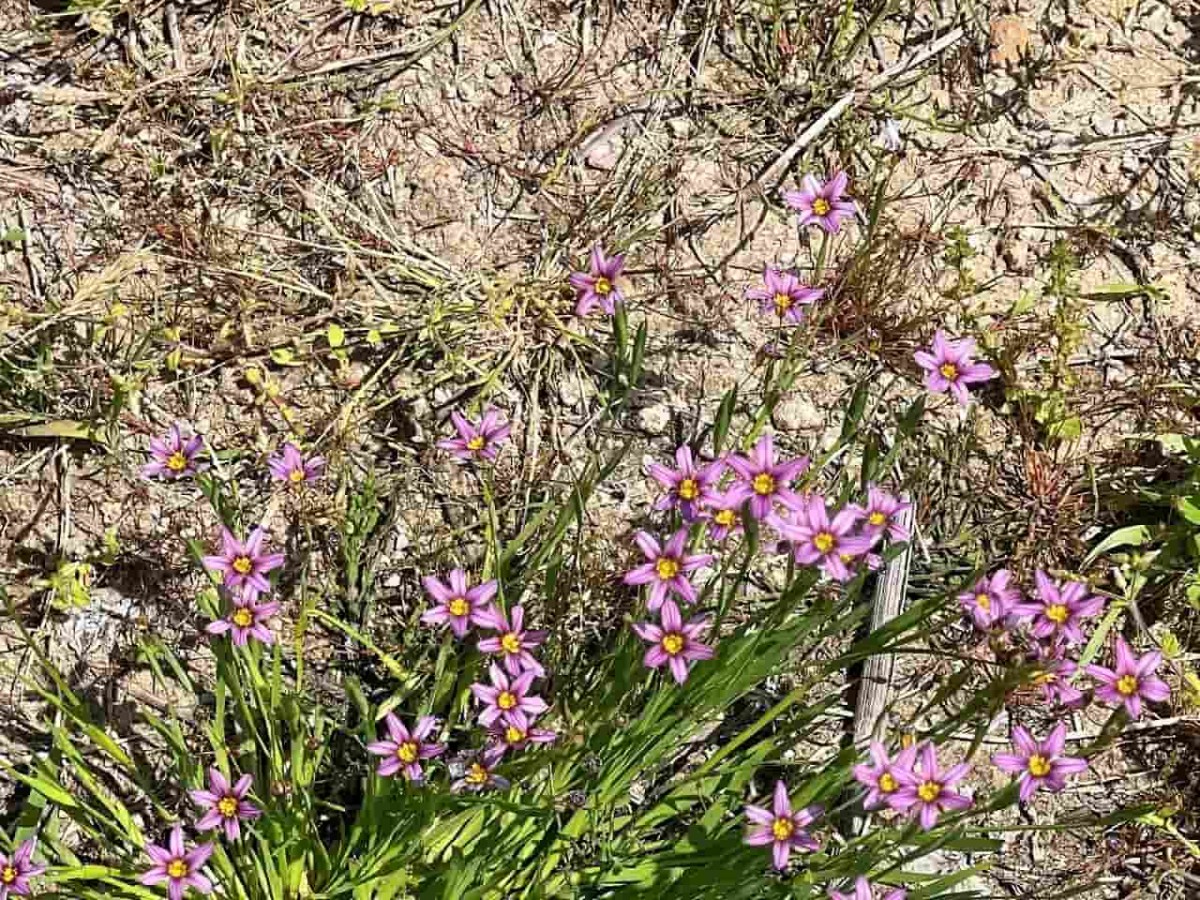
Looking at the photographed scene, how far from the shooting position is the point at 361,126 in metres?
3.52

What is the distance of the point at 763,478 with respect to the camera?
2.11 metres

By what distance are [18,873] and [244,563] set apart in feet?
1.99

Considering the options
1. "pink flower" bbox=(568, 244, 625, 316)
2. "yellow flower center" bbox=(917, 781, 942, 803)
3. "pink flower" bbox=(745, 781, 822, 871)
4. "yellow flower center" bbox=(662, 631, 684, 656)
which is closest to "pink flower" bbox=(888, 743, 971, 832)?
"yellow flower center" bbox=(917, 781, 942, 803)

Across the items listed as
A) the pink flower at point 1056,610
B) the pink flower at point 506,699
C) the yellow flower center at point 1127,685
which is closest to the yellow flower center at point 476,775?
the pink flower at point 506,699

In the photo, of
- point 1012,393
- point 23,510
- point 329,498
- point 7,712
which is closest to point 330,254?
point 329,498

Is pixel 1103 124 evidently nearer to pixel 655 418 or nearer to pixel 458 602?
pixel 655 418

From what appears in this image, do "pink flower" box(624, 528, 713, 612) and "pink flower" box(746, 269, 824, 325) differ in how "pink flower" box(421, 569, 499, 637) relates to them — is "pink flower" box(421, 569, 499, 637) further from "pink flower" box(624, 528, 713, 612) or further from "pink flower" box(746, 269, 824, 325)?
"pink flower" box(746, 269, 824, 325)

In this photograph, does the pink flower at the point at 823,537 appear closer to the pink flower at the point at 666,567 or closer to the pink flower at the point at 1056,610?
the pink flower at the point at 666,567

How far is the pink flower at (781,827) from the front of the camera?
2010mm

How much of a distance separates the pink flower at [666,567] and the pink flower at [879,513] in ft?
0.87

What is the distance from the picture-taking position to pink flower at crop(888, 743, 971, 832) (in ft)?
6.39

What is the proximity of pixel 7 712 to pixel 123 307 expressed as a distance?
39.8 inches

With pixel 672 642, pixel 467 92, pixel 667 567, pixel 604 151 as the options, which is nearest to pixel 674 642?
pixel 672 642

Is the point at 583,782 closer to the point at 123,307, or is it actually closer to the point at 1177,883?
the point at 1177,883
